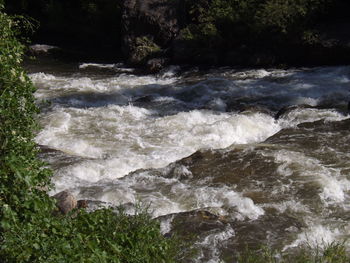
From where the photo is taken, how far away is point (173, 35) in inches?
742

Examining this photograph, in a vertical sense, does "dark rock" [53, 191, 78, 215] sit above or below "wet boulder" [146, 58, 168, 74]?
above

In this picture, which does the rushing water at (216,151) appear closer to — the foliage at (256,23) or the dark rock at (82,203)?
the dark rock at (82,203)

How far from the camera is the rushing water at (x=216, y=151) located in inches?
255

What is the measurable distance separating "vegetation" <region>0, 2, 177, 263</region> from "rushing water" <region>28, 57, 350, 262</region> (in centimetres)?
54

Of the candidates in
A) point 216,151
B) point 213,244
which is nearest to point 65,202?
point 213,244

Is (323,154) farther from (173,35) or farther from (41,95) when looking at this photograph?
(173,35)

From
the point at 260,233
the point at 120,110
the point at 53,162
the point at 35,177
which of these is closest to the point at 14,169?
the point at 35,177

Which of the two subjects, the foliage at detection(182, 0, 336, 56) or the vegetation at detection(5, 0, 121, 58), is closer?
the foliage at detection(182, 0, 336, 56)

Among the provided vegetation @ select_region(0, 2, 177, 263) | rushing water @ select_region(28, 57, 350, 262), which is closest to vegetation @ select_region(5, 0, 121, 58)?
rushing water @ select_region(28, 57, 350, 262)

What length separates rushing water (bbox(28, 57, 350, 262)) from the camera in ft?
21.3

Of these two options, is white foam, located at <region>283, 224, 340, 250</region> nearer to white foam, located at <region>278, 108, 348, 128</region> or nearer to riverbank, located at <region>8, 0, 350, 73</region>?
white foam, located at <region>278, 108, 348, 128</region>

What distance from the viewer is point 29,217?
346 cm

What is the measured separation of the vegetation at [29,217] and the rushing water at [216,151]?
544 mm

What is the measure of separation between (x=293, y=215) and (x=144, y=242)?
316 cm
